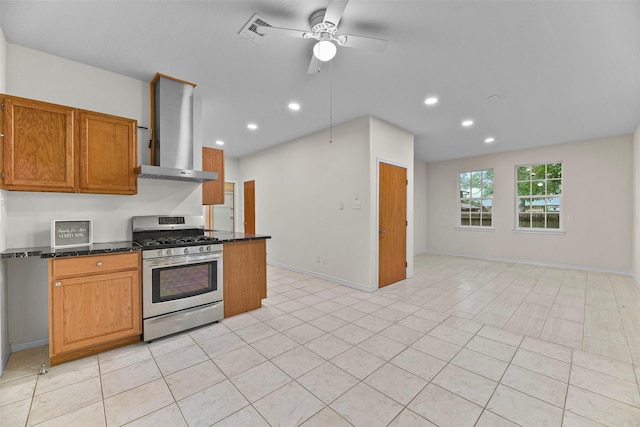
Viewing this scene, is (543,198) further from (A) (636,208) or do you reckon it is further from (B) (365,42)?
(B) (365,42)

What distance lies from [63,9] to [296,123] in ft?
9.66

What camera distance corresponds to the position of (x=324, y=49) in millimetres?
2133

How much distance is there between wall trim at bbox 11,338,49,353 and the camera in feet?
7.95

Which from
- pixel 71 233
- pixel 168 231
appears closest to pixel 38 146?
pixel 71 233

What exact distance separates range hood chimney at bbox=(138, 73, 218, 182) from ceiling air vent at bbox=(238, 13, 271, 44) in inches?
53.9

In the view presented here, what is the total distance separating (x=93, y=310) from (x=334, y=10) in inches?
119

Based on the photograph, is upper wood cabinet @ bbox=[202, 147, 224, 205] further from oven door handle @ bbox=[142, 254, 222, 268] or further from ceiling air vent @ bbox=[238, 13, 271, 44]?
ceiling air vent @ bbox=[238, 13, 271, 44]

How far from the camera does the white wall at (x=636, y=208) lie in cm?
451

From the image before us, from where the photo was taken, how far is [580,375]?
2086 mm

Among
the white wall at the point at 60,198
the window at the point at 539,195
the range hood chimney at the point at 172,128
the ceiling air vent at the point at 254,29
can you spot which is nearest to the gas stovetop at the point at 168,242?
the white wall at the point at 60,198

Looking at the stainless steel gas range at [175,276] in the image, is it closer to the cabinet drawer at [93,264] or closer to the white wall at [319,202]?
the cabinet drawer at [93,264]

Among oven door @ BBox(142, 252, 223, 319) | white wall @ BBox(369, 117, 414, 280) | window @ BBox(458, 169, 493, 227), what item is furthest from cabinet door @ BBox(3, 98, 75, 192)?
window @ BBox(458, 169, 493, 227)

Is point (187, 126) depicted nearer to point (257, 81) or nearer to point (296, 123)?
point (257, 81)

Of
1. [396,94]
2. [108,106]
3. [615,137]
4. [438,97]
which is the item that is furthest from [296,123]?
[615,137]
